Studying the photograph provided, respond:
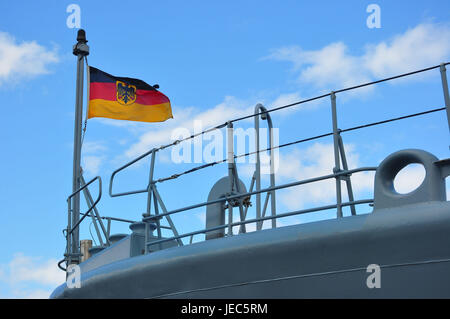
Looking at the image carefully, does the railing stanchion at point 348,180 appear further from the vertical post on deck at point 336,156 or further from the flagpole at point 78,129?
the flagpole at point 78,129

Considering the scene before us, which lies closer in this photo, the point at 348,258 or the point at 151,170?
the point at 348,258

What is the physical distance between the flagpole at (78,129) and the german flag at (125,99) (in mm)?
423

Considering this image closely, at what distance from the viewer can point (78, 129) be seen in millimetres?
11148

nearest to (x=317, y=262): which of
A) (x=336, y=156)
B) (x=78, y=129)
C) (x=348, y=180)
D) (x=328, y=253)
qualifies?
(x=328, y=253)

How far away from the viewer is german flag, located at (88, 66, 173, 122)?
39.6ft

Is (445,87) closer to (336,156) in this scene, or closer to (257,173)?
(336,156)

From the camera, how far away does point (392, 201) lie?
16.9 ft

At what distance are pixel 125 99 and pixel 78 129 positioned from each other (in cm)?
169

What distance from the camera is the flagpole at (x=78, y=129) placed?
950cm

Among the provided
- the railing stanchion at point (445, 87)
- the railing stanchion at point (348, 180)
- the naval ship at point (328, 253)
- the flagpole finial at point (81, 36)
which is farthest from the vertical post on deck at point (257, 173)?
the flagpole finial at point (81, 36)
